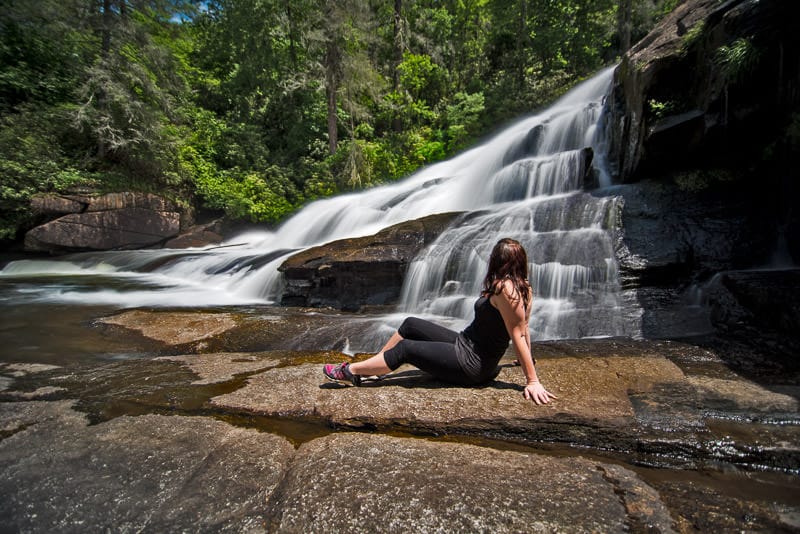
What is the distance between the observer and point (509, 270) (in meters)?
2.59

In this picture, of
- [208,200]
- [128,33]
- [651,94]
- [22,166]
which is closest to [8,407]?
[651,94]

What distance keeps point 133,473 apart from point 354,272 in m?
5.05

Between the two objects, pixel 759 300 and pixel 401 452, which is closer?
pixel 401 452

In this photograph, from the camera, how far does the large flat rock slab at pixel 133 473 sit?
1523 mm

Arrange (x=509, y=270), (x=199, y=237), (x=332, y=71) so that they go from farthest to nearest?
1. (x=332, y=71)
2. (x=199, y=237)
3. (x=509, y=270)

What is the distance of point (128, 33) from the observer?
1259 cm

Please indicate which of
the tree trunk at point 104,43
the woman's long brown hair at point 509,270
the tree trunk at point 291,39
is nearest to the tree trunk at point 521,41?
the tree trunk at point 291,39

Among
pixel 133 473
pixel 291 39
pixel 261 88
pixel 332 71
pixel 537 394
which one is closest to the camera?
pixel 133 473

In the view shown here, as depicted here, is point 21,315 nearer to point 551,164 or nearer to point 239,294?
point 239,294

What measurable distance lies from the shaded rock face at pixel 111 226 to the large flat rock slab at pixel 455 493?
14.2m

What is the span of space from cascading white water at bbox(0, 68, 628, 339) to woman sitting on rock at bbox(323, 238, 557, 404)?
2.69m

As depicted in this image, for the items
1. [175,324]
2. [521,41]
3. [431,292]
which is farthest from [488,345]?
[521,41]

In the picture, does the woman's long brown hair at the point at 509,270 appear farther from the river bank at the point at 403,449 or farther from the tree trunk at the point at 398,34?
the tree trunk at the point at 398,34

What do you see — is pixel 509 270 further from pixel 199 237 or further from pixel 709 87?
pixel 199 237
